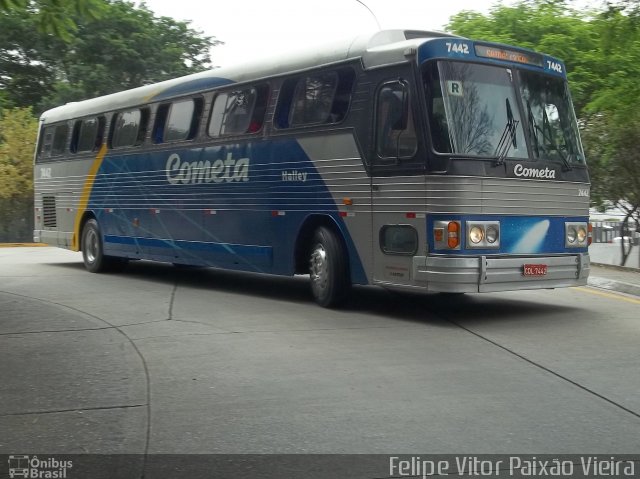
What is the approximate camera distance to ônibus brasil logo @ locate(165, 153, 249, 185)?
12.3 m

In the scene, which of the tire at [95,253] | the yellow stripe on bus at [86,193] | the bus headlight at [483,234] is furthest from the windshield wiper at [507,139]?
the tire at [95,253]

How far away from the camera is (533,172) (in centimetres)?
964

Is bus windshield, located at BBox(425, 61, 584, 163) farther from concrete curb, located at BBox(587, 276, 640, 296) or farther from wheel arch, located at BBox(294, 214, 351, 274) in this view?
concrete curb, located at BBox(587, 276, 640, 296)

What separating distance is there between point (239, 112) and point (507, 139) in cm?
446

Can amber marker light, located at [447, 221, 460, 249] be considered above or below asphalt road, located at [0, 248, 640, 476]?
above

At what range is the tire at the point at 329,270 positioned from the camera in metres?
10.5

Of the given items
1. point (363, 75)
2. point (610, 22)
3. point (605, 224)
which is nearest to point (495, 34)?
point (605, 224)

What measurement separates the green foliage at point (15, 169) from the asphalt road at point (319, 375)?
2031 cm

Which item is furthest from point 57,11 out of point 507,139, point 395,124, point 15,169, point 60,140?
point 15,169

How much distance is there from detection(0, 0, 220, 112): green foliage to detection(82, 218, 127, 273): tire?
20.5 m

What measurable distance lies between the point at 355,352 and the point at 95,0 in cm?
436

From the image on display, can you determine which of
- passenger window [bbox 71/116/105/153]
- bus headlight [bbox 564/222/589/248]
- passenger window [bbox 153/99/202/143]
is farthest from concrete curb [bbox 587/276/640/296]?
passenger window [bbox 71/116/105/153]

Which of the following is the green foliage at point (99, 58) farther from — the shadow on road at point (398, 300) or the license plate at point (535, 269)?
the license plate at point (535, 269)

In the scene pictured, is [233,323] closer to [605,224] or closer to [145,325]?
[145,325]
